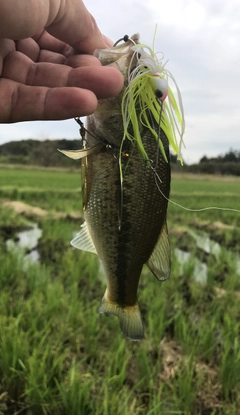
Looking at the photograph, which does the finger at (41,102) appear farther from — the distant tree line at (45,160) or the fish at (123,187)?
the distant tree line at (45,160)

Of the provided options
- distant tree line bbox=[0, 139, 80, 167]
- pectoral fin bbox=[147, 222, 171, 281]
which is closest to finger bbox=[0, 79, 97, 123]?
pectoral fin bbox=[147, 222, 171, 281]

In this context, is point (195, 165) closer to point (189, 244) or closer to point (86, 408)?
point (189, 244)

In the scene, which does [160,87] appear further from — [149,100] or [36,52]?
[36,52]

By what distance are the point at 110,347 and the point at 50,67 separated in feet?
8.29

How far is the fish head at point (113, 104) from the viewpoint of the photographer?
1.32 m

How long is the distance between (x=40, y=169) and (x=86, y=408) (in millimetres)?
25769

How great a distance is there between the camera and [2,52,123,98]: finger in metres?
1.10

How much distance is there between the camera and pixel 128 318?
60.2 inches

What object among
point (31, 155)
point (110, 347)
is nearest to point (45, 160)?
point (31, 155)

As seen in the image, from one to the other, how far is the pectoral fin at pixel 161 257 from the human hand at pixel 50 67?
1.70 ft

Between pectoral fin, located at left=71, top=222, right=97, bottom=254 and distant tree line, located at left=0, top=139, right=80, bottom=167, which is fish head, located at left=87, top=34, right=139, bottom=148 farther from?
distant tree line, located at left=0, top=139, right=80, bottom=167

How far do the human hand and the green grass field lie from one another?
5.77ft

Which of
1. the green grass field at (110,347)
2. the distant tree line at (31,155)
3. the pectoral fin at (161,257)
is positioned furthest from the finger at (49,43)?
the distant tree line at (31,155)

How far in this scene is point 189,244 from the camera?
7.66 m
